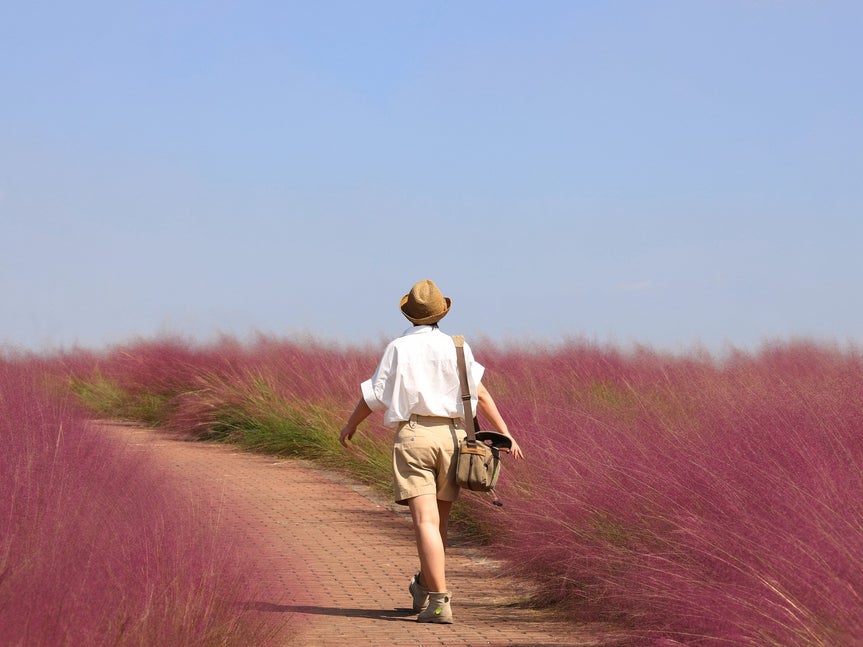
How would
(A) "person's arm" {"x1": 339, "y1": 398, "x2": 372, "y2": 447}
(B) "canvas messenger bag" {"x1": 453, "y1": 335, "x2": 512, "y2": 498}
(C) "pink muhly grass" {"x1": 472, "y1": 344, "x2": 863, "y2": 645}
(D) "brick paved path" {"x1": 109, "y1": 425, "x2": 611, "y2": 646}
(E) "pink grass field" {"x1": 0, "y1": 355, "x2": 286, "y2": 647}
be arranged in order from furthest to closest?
(A) "person's arm" {"x1": 339, "y1": 398, "x2": 372, "y2": 447} < (B) "canvas messenger bag" {"x1": 453, "y1": 335, "x2": 512, "y2": 498} < (D) "brick paved path" {"x1": 109, "y1": 425, "x2": 611, "y2": 646} < (C) "pink muhly grass" {"x1": 472, "y1": 344, "x2": 863, "y2": 645} < (E) "pink grass field" {"x1": 0, "y1": 355, "x2": 286, "y2": 647}

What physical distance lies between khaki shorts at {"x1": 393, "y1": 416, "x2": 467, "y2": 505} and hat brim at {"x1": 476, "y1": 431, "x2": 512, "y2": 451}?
0.14 metres

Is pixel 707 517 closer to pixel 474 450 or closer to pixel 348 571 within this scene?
pixel 474 450

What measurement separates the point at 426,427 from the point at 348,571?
2.02 m

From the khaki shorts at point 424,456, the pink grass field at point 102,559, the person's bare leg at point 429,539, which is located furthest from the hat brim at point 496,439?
the pink grass field at point 102,559

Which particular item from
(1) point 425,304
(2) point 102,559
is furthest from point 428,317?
(2) point 102,559

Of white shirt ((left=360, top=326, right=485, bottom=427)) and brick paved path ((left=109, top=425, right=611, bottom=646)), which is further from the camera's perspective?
white shirt ((left=360, top=326, right=485, bottom=427))

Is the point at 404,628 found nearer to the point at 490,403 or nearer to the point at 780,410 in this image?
the point at 490,403

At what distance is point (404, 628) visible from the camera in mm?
6504

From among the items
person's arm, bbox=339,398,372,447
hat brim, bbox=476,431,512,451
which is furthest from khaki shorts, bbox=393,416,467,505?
person's arm, bbox=339,398,372,447

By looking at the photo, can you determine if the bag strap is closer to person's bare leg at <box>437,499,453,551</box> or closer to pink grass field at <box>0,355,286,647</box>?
person's bare leg at <box>437,499,453,551</box>

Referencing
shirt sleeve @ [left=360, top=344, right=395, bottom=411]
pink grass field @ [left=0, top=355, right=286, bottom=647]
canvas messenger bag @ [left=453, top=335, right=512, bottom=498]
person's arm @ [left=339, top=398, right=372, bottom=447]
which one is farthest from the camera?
person's arm @ [left=339, top=398, right=372, bottom=447]

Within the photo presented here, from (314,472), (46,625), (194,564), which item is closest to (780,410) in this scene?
(194,564)

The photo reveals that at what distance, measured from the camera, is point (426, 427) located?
6621mm

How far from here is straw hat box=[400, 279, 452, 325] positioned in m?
6.82
